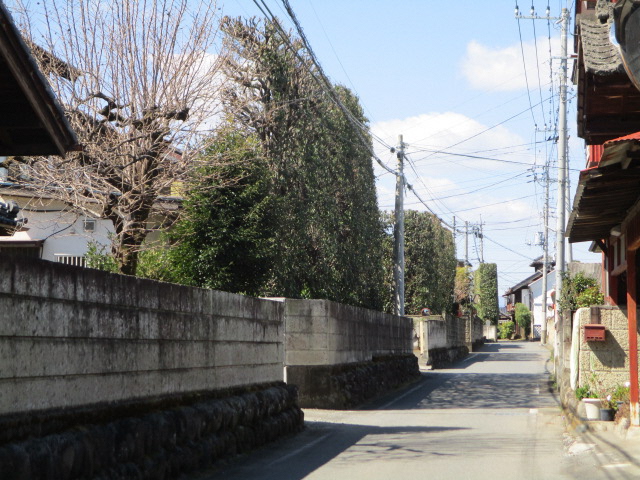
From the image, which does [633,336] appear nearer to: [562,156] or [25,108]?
[25,108]

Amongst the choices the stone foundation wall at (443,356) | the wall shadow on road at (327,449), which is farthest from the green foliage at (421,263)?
the wall shadow on road at (327,449)

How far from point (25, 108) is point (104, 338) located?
242 centimetres

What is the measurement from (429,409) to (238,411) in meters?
8.83

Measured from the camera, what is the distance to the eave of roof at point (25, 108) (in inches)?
280

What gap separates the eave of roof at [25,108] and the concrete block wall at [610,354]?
33.5 ft

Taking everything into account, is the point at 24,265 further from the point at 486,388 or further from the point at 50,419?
the point at 486,388

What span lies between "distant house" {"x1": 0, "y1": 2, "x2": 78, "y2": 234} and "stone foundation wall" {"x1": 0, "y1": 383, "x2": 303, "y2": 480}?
2.81 m

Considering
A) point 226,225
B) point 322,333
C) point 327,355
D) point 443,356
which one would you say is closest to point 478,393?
point 327,355

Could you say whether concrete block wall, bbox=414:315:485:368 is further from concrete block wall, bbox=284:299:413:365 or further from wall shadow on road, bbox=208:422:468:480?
wall shadow on road, bbox=208:422:468:480

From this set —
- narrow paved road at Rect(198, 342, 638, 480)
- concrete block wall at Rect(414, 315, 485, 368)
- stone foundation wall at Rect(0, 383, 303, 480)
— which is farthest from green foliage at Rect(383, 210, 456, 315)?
stone foundation wall at Rect(0, 383, 303, 480)

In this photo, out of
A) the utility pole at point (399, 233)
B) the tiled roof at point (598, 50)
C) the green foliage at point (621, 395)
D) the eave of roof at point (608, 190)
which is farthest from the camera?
the utility pole at point (399, 233)

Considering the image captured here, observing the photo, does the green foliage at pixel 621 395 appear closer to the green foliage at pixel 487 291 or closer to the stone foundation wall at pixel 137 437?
the stone foundation wall at pixel 137 437

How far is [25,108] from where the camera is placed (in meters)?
8.09

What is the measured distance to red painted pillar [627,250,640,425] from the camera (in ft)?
42.0
